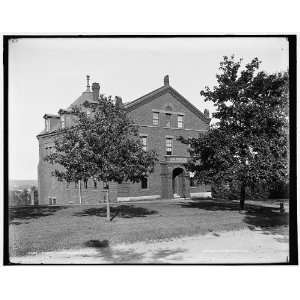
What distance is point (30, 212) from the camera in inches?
452

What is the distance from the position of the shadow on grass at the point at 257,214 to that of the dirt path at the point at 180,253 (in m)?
0.39

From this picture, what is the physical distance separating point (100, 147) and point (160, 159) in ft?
9.61

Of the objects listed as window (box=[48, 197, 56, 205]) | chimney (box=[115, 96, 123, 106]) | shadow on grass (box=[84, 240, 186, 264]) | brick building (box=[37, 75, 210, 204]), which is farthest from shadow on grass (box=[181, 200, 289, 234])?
window (box=[48, 197, 56, 205])

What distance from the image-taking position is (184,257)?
30.9ft

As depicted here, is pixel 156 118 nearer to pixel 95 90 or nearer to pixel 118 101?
pixel 118 101

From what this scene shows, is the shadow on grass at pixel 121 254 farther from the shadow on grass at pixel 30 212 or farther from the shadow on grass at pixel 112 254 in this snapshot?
the shadow on grass at pixel 30 212

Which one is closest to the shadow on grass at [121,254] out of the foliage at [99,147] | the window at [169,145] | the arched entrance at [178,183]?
the foliage at [99,147]

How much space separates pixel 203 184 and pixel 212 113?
130 inches

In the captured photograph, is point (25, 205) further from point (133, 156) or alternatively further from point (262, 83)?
point (262, 83)

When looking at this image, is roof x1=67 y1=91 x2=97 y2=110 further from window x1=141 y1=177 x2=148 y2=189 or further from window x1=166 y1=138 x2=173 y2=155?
window x1=141 y1=177 x2=148 y2=189

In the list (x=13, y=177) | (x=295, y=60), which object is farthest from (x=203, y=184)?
(x=13, y=177)

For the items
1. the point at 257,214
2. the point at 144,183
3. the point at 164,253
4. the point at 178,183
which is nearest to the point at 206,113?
the point at 178,183

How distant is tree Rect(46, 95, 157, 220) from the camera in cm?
1270

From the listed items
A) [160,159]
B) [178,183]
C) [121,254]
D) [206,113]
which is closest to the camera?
[121,254]
